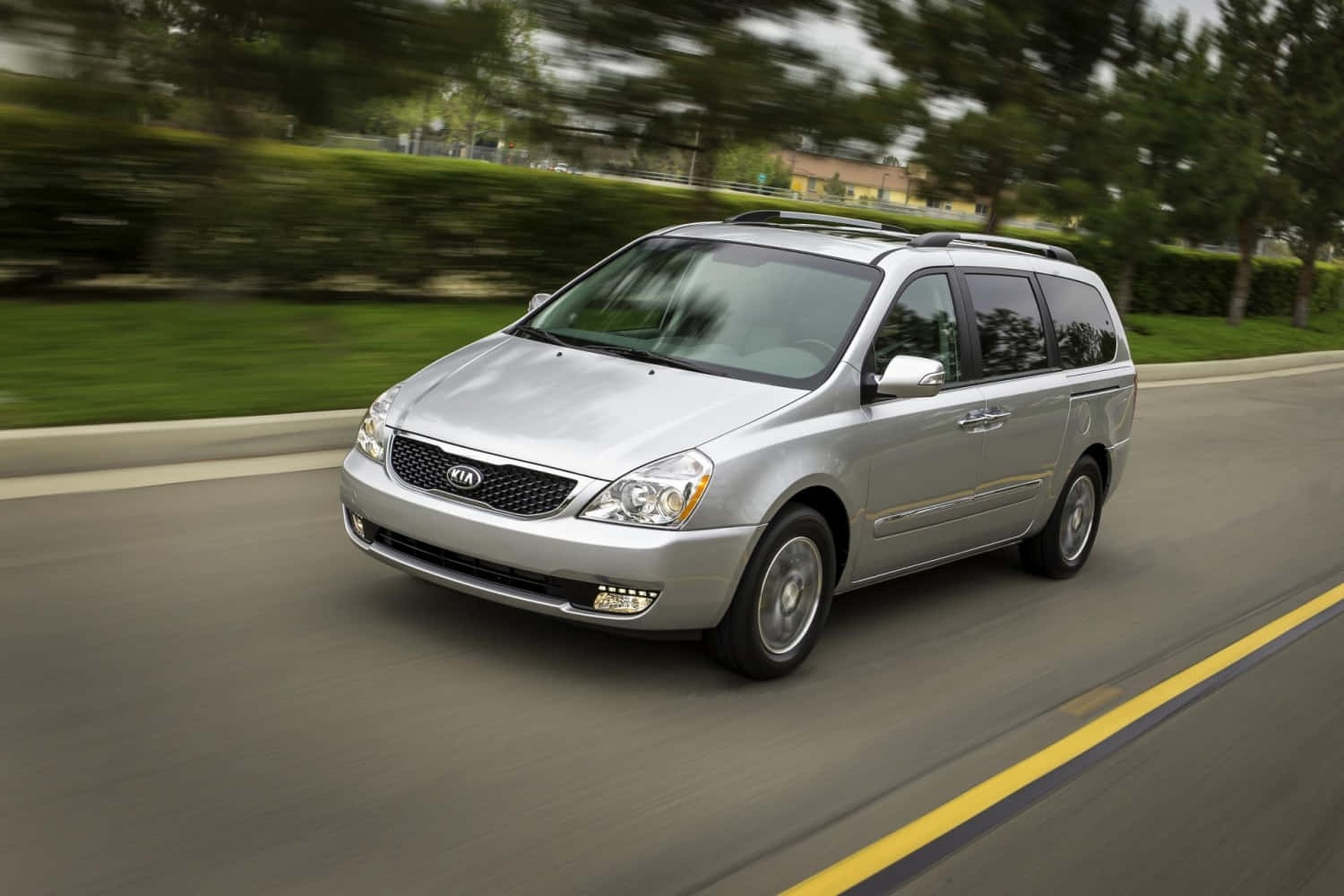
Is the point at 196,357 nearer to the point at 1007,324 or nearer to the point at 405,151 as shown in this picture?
the point at 405,151

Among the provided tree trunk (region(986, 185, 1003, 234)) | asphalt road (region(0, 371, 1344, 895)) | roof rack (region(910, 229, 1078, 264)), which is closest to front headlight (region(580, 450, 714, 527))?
asphalt road (region(0, 371, 1344, 895))

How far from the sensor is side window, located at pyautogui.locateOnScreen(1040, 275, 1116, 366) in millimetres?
7801

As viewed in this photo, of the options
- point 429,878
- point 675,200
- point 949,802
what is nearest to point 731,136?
point 675,200

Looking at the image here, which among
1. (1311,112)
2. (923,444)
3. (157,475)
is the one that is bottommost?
(157,475)

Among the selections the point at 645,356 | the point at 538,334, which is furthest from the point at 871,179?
the point at 645,356

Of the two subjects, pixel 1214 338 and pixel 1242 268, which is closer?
pixel 1214 338

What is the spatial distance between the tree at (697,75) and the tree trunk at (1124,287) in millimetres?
15073

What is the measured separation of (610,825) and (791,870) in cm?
55

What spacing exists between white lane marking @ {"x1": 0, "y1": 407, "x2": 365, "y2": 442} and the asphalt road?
2.31 feet

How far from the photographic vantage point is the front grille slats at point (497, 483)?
5.24 metres

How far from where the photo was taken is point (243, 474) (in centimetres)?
825

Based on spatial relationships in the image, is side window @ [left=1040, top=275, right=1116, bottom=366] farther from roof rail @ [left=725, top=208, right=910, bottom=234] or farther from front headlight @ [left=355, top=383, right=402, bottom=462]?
front headlight @ [left=355, top=383, right=402, bottom=462]

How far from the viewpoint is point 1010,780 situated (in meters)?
5.09

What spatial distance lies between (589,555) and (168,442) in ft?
13.2
